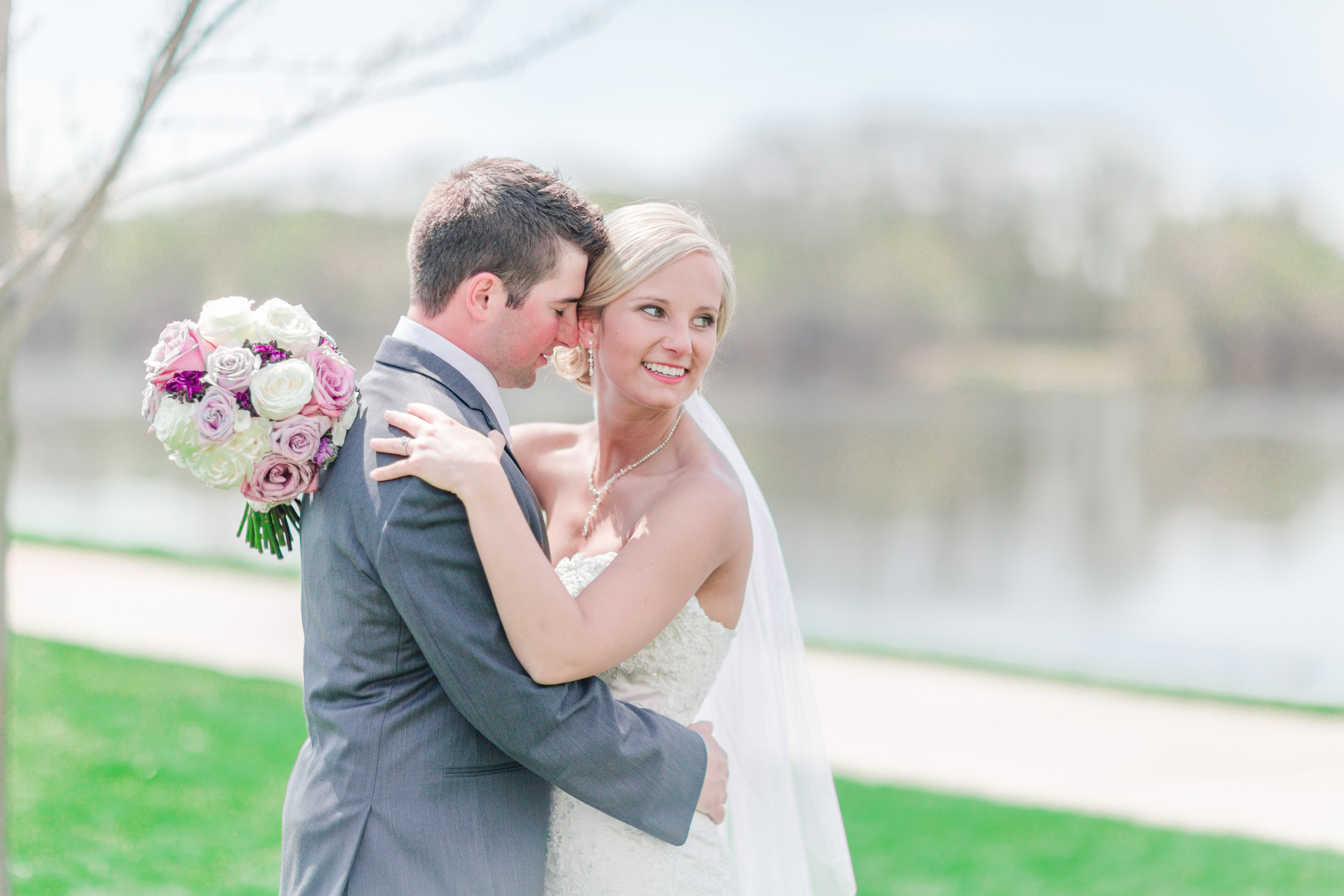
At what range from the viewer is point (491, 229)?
95.5 inches

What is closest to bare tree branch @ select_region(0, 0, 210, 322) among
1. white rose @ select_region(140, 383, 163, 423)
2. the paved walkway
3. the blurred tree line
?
white rose @ select_region(140, 383, 163, 423)

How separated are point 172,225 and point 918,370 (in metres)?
43.0

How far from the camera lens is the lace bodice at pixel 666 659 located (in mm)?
2957

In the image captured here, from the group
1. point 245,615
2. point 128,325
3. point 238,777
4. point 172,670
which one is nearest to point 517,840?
point 238,777

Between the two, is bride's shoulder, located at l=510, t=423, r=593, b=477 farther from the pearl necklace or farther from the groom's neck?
the groom's neck

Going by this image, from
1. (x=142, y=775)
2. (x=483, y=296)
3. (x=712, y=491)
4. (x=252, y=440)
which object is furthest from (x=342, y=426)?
(x=142, y=775)

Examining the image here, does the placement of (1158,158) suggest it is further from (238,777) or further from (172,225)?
(238,777)

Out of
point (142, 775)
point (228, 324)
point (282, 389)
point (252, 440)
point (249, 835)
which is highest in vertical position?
point (228, 324)

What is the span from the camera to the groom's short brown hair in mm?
2430

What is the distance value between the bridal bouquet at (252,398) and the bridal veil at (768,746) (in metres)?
1.38

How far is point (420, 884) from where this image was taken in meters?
2.30

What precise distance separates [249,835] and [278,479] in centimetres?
407

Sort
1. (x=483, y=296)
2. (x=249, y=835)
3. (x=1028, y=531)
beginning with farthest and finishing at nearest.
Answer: (x=1028, y=531)
(x=249, y=835)
(x=483, y=296)

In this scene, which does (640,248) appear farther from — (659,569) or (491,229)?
(659,569)
